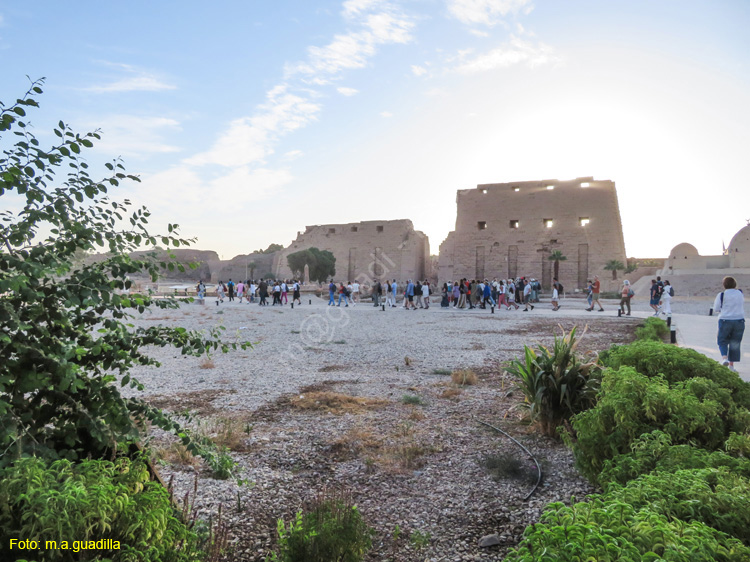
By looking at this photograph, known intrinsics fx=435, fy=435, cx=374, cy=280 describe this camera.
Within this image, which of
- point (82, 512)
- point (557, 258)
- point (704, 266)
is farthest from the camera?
point (557, 258)

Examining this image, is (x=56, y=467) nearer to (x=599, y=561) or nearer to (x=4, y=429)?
(x=4, y=429)

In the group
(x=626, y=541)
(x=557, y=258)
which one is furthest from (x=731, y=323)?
(x=557, y=258)

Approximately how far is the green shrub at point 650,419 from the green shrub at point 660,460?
0.44 ft

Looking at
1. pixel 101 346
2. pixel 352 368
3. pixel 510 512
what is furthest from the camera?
pixel 352 368

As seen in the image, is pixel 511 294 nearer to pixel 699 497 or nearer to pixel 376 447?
pixel 376 447

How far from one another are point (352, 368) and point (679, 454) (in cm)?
570

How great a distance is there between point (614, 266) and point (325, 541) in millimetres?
41099

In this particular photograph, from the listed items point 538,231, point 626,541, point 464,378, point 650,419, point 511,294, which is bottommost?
point 464,378

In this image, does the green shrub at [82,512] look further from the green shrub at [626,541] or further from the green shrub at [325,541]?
the green shrub at [626,541]

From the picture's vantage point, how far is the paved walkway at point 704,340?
6.61m

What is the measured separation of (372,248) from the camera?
49.1m

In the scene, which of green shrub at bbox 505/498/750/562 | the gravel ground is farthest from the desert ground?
green shrub at bbox 505/498/750/562

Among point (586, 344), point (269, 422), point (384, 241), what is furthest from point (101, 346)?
point (384, 241)

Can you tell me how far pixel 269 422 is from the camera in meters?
4.57
